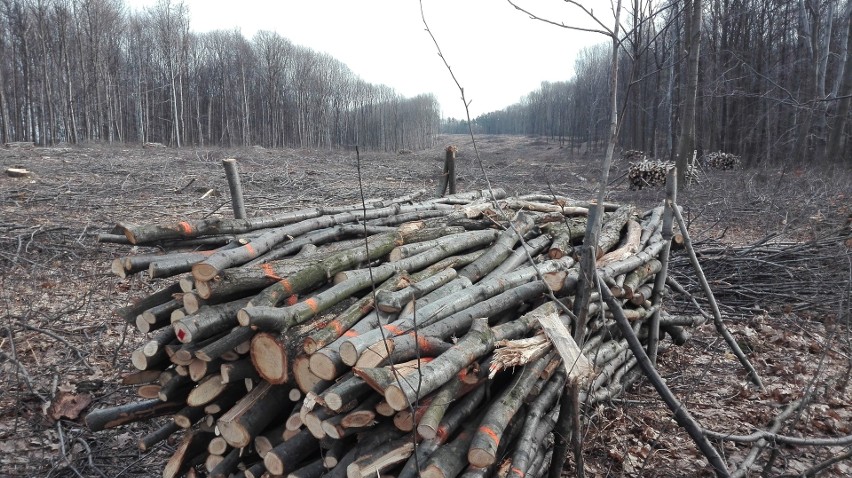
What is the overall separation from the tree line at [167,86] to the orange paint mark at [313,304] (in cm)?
3615

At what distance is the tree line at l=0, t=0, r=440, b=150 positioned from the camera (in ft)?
107

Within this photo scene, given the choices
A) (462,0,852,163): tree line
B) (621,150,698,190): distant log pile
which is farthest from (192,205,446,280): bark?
(462,0,852,163): tree line

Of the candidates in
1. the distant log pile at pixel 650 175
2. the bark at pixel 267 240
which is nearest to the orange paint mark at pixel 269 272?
the bark at pixel 267 240

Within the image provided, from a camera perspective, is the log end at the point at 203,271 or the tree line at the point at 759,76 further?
the tree line at the point at 759,76

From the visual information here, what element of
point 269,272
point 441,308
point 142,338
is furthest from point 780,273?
point 142,338

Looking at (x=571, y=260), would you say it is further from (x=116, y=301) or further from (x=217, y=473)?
(x=116, y=301)

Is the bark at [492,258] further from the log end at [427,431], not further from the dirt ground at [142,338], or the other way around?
the log end at [427,431]

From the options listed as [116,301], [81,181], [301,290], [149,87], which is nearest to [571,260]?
[301,290]

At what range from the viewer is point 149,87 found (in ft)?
138

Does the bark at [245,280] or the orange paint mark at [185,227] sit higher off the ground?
the orange paint mark at [185,227]

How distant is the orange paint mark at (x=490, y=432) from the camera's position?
2.05 meters

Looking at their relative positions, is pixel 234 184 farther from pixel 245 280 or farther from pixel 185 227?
pixel 245 280

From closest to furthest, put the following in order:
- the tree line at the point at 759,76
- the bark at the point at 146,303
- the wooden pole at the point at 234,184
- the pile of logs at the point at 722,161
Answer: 1. the bark at the point at 146,303
2. the wooden pole at the point at 234,184
3. the tree line at the point at 759,76
4. the pile of logs at the point at 722,161

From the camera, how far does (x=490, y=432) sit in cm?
207
